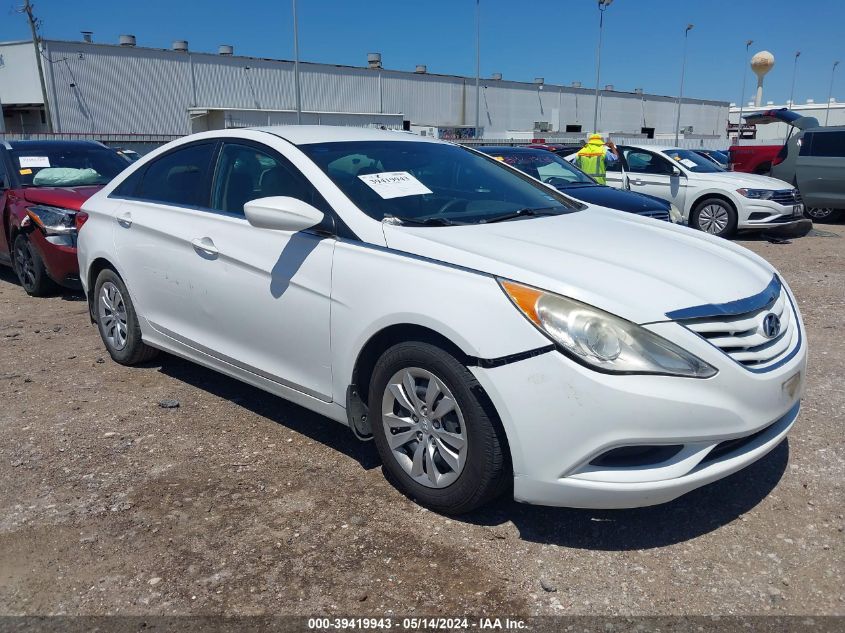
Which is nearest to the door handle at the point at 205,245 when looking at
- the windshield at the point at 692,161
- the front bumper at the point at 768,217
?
the front bumper at the point at 768,217

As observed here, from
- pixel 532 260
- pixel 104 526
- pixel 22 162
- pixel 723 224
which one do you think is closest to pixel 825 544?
pixel 532 260

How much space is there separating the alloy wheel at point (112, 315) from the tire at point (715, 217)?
9.40 m

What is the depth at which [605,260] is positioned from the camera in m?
3.03

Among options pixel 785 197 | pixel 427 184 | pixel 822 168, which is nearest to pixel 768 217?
pixel 785 197

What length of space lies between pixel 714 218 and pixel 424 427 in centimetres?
1006

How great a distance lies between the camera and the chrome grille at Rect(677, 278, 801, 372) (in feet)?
8.96

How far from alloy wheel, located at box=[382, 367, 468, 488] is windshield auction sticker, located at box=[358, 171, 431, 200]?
3.20 feet

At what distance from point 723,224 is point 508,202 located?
8856 mm

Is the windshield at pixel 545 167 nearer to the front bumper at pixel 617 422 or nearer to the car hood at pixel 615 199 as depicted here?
the car hood at pixel 615 199

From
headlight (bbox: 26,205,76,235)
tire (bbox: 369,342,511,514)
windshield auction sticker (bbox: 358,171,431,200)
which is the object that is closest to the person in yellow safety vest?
headlight (bbox: 26,205,76,235)

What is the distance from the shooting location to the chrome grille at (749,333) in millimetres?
2730

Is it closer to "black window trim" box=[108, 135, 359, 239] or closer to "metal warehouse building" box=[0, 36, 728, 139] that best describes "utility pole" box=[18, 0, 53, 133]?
"metal warehouse building" box=[0, 36, 728, 139]

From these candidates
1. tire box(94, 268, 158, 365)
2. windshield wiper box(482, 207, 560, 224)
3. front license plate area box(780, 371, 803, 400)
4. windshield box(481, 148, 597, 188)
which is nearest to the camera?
front license plate area box(780, 371, 803, 400)

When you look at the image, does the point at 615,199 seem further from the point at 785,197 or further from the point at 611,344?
the point at 611,344
